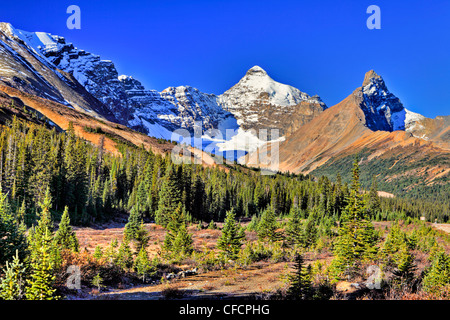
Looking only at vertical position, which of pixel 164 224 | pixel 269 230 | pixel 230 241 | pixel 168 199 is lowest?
Result: pixel 164 224

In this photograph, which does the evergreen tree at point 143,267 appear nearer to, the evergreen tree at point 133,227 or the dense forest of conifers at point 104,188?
the evergreen tree at point 133,227

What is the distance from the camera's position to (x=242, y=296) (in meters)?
15.8

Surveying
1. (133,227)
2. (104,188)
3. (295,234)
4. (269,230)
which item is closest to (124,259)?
(133,227)

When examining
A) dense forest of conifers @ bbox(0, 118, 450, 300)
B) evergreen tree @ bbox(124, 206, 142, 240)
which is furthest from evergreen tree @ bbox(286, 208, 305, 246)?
evergreen tree @ bbox(124, 206, 142, 240)

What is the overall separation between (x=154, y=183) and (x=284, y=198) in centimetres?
5393

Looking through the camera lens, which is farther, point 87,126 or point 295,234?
point 87,126

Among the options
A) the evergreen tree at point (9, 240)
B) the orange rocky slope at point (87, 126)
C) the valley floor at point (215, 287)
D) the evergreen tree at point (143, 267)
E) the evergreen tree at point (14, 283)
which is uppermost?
the orange rocky slope at point (87, 126)

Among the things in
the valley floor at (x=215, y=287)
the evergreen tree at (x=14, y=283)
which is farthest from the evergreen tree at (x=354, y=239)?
the evergreen tree at (x=14, y=283)

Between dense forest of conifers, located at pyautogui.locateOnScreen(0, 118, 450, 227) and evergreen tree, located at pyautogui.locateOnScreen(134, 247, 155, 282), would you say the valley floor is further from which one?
dense forest of conifers, located at pyautogui.locateOnScreen(0, 118, 450, 227)

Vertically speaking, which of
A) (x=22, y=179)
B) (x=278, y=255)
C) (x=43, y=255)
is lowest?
(x=278, y=255)

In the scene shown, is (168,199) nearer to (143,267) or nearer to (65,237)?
(65,237)
